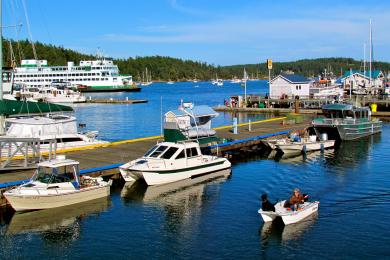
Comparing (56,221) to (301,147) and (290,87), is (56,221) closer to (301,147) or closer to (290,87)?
(301,147)

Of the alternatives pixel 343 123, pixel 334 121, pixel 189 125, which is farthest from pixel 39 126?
pixel 343 123

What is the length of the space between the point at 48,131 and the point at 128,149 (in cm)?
613

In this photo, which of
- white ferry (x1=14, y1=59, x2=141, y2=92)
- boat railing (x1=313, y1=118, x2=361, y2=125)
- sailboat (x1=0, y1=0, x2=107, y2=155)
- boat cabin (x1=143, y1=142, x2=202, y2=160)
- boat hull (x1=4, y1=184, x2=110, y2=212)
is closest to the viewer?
boat hull (x1=4, y1=184, x2=110, y2=212)

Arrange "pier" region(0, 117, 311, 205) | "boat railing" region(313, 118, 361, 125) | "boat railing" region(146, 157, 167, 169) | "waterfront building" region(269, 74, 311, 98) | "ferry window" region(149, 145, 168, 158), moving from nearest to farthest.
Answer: "pier" region(0, 117, 311, 205) → "boat railing" region(146, 157, 167, 169) → "ferry window" region(149, 145, 168, 158) → "boat railing" region(313, 118, 361, 125) → "waterfront building" region(269, 74, 311, 98)

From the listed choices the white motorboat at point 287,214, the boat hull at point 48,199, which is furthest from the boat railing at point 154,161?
the white motorboat at point 287,214

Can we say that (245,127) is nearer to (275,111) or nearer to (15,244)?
(275,111)

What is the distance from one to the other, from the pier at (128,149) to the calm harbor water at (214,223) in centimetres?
182

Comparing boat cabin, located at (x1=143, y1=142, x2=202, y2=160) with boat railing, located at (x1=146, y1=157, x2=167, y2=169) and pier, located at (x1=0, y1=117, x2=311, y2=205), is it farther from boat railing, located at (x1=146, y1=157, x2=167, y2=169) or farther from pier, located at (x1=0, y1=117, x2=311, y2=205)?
pier, located at (x1=0, y1=117, x2=311, y2=205)

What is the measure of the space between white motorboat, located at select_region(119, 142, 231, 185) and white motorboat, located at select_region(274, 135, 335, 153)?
10.3 m

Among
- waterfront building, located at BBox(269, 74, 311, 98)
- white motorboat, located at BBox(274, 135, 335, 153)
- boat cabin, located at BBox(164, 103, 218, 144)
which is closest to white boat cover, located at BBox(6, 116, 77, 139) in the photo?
boat cabin, located at BBox(164, 103, 218, 144)

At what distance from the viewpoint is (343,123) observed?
46.6 m

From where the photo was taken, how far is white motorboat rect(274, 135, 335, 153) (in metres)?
39.5

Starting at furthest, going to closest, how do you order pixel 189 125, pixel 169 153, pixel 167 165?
pixel 189 125, pixel 169 153, pixel 167 165

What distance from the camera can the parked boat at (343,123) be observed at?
46.1 m
